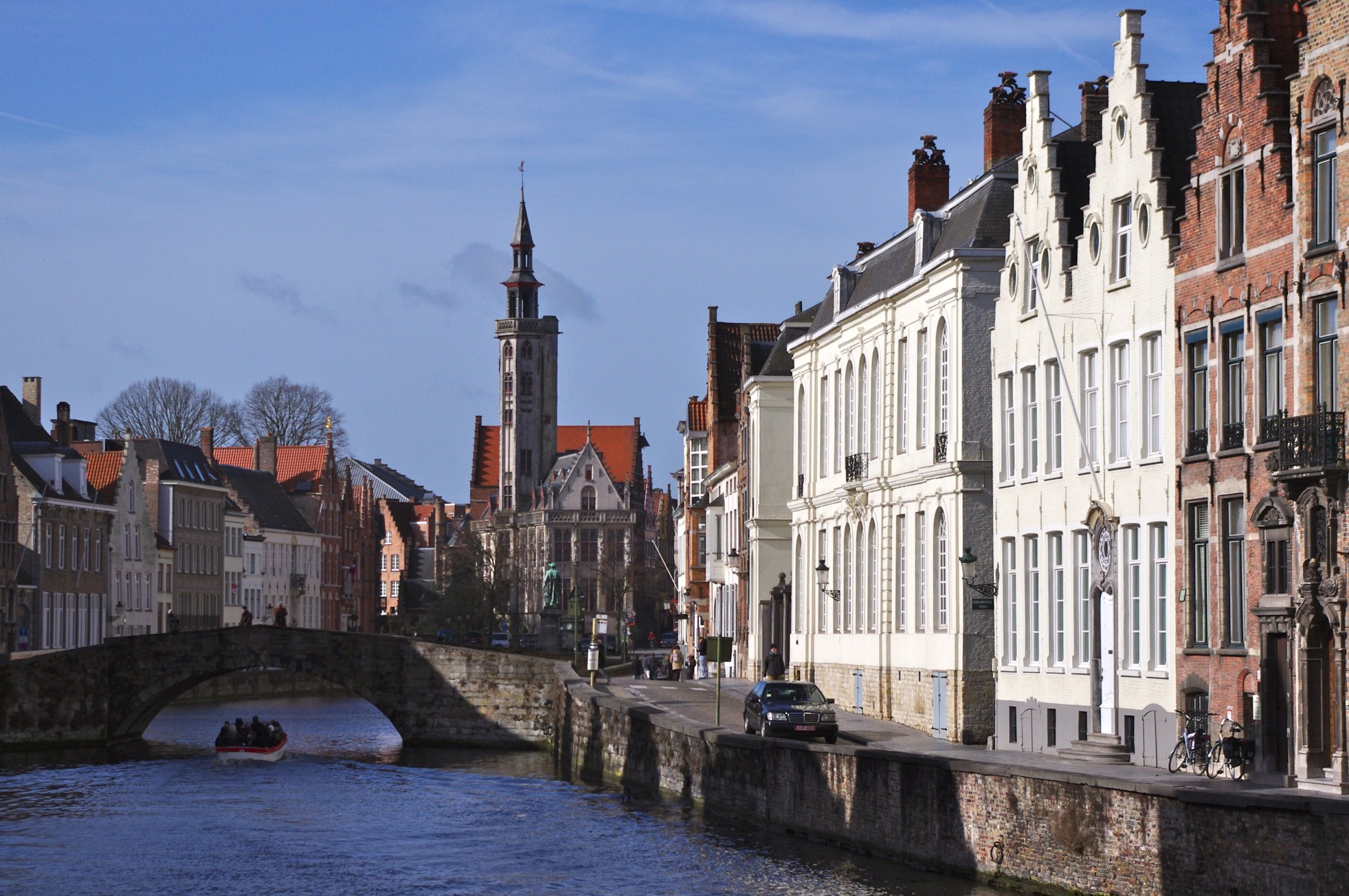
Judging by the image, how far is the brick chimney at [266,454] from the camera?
128750mm

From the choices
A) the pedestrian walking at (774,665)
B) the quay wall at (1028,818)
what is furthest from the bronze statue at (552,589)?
the quay wall at (1028,818)

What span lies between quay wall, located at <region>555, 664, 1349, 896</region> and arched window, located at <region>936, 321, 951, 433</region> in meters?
7.79

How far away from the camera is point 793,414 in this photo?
60.3 metres

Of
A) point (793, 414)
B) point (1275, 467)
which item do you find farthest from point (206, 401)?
point (1275, 467)

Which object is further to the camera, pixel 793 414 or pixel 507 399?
pixel 507 399

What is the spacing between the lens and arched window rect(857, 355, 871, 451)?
4950 cm

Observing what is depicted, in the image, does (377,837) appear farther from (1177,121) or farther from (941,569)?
(1177,121)

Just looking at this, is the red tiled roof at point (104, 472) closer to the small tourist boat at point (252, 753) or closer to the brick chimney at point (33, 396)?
the brick chimney at point (33, 396)

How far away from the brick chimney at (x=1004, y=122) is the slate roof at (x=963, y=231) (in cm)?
167

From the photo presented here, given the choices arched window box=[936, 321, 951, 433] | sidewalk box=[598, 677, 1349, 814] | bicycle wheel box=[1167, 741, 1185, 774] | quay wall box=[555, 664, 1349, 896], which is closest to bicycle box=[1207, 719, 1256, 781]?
sidewalk box=[598, 677, 1349, 814]

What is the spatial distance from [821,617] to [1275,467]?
2521 cm

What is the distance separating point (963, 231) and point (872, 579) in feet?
30.0

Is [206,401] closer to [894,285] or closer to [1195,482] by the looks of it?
[894,285]

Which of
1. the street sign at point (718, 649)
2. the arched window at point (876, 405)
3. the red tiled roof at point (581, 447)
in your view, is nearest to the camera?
the street sign at point (718, 649)
